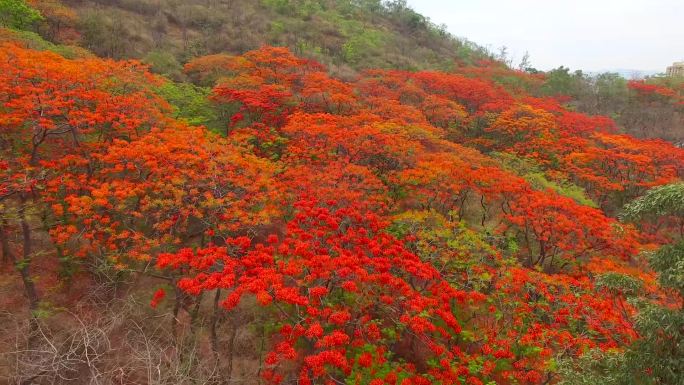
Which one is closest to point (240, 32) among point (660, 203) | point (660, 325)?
point (660, 203)

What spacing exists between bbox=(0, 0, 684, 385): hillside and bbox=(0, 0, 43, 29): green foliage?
6500 mm

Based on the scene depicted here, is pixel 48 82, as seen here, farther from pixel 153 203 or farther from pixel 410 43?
pixel 410 43

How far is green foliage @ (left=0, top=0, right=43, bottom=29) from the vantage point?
24719 millimetres

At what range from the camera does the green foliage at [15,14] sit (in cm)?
2472

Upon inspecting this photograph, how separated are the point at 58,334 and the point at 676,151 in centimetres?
3452

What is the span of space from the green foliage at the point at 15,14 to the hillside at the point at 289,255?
6.50 metres

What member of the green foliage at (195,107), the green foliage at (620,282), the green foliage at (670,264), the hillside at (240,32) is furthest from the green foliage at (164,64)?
the green foliage at (670,264)

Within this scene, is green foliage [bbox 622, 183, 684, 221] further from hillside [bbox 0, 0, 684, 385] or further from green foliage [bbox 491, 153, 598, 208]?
green foliage [bbox 491, 153, 598, 208]

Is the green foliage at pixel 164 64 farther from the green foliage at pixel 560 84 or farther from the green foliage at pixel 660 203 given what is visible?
the green foliage at pixel 560 84

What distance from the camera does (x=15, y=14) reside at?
25641 millimetres

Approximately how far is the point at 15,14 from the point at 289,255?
27.8 metres

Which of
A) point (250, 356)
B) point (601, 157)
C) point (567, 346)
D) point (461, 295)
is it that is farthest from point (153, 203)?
point (601, 157)

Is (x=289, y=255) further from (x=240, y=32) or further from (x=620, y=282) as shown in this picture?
(x=240, y=32)

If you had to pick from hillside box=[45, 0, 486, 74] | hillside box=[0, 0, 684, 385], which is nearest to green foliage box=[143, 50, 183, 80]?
hillside box=[45, 0, 486, 74]
